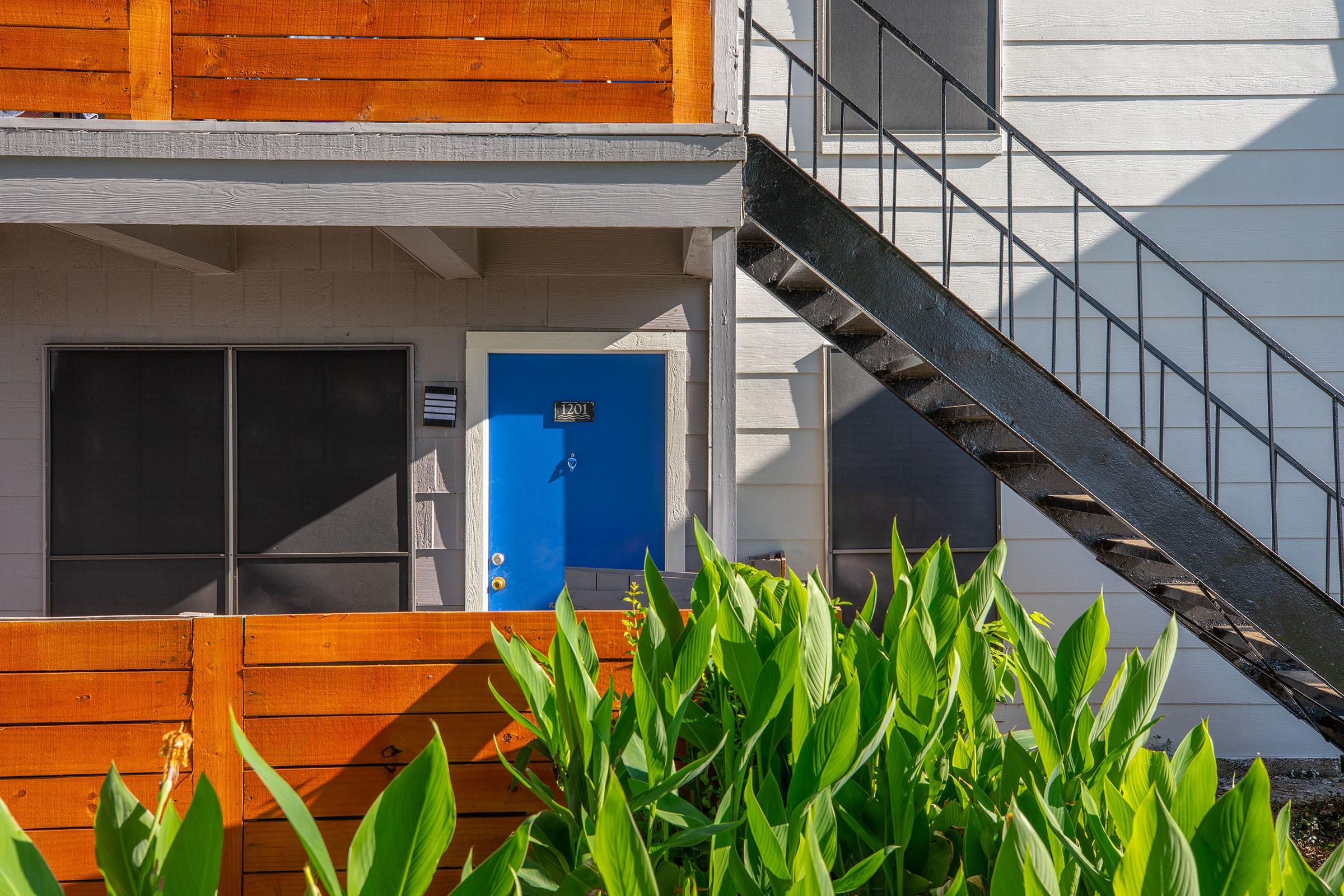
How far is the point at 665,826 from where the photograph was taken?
4.07 feet

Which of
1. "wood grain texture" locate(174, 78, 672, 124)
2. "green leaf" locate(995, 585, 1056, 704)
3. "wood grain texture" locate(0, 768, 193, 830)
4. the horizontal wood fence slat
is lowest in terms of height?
"wood grain texture" locate(0, 768, 193, 830)

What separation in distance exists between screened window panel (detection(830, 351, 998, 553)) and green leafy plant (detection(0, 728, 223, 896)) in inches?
143

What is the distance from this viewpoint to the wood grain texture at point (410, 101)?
8.23 feet

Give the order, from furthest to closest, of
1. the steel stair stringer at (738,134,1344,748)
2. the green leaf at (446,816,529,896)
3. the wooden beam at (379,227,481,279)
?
1. the wooden beam at (379,227,481,279)
2. the steel stair stringer at (738,134,1344,748)
3. the green leaf at (446,816,529,896)

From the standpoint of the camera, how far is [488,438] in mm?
3926

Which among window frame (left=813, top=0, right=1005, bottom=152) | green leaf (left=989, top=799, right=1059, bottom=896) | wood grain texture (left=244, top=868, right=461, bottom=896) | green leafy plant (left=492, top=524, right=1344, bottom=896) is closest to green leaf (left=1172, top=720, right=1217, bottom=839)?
green leafy plant (left=492, top=524, right=1344, bottom=896)

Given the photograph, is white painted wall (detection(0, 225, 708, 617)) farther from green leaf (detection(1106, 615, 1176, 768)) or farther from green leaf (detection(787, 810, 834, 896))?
green leaf (detection(787, 810, 834, 896))

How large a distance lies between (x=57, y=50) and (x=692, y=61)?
1.90 metres

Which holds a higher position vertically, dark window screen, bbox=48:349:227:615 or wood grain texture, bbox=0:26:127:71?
wood grain texture, bbox=0:26:127:71

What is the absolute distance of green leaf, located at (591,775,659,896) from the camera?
2.60 feet

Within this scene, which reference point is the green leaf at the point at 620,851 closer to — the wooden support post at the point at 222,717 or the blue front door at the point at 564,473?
the wooden support post at the point at 222,717

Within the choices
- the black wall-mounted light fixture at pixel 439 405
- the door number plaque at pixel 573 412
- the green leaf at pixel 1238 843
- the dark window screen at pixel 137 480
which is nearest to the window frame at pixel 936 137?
the door number plaque at pixel 573 412

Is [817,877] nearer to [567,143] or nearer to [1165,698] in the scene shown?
[567,143]

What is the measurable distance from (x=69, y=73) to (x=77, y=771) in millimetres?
1996
